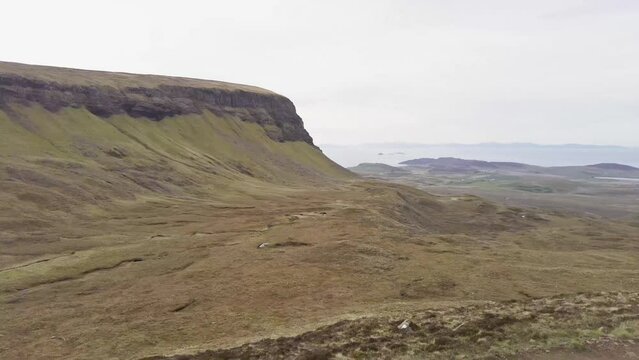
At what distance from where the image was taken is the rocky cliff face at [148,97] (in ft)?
295

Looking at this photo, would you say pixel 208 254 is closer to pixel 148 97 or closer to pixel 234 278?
pixel 234 278

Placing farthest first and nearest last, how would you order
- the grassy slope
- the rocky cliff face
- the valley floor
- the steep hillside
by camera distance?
the rocky cliff face, the steep hillside, the grassy slope, the valley floor

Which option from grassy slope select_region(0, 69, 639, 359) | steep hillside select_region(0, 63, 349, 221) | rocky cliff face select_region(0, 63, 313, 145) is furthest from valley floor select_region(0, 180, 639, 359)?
rocky cliff face select_region(0, 63, 313, 145)

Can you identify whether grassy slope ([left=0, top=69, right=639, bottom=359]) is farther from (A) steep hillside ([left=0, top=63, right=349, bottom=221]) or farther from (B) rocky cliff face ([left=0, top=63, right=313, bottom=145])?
(B) rocky cliff face ([left=0, top=63, right=313, bottom=145])

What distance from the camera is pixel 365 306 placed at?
2603cm

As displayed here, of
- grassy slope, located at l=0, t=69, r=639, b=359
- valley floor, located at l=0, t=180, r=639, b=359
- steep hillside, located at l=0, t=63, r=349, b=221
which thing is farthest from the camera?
steep hillside, located at l=0, t=63, r=349, b=221

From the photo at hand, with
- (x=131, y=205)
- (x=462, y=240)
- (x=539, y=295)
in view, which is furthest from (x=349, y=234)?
(x=131, y=205)

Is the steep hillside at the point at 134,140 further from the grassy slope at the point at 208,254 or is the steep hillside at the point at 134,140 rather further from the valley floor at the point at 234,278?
the valley floor at the point at 234,278

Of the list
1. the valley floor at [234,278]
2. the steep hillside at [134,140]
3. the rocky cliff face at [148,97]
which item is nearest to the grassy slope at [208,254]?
the valley floor at [234,278]

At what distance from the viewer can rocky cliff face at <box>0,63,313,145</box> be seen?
90000mm

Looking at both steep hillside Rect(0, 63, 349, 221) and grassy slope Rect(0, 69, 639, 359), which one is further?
steep hillside Rect(0, 63, 349, 221)

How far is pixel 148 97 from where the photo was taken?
112 m

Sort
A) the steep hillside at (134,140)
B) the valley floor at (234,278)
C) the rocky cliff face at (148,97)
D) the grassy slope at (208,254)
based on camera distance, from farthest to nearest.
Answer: the rocky cliff face at (148,97) < the steep hillside at (134,140) < the grassy slope at (208,254) < the valley floor at (234,278)

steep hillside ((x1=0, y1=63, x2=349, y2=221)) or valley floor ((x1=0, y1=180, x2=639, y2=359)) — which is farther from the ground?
steep hillside ((x1=0, y1=63, x2=349, y2=221))
